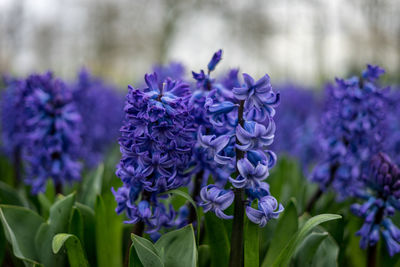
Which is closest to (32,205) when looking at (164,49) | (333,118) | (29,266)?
(29,266)

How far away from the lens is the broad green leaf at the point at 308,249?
175 cm

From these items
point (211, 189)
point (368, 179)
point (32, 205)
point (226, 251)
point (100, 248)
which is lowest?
point (32, 205)

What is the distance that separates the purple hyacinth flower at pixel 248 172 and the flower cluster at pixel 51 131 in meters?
1.42

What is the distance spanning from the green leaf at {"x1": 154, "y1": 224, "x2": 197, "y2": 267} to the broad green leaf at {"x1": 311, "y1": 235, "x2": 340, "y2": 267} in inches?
27.7

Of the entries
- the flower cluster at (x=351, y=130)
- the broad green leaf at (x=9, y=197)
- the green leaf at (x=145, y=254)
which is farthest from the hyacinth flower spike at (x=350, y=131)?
the broad green leaf at (x=9, y=197)

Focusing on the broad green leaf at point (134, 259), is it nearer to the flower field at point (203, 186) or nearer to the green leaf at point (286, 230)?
the flower field at point (203, 186)

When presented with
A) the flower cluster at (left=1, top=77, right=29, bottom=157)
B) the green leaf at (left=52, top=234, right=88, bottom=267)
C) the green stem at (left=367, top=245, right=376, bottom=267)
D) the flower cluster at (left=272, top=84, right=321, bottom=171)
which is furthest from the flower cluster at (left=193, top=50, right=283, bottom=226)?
the flower cluster at (left=272, top=84, right=321, bottom=171)

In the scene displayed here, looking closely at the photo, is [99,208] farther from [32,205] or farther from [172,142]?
[32,205]

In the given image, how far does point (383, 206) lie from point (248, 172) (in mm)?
934

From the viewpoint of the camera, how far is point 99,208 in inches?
71.6

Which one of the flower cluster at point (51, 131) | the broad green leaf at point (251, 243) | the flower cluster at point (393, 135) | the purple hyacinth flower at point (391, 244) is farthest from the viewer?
the flower cluster at point (393, 135)

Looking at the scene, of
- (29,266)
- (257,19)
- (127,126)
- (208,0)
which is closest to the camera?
(127,126)

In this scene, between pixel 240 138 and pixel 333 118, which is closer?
pixel 240 138

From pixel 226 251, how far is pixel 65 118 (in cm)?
138
